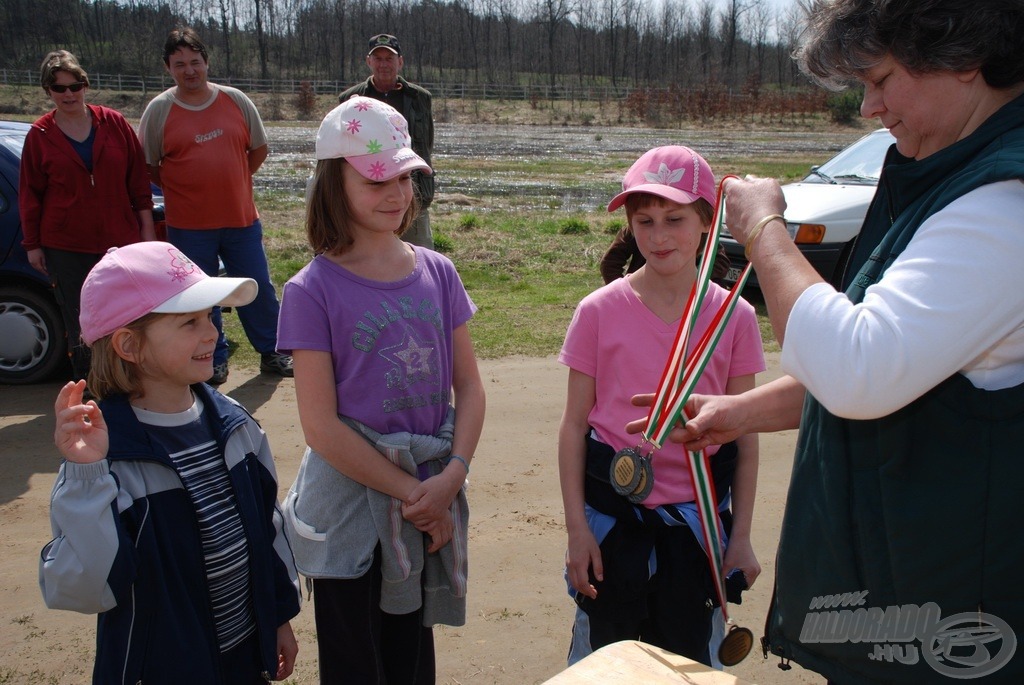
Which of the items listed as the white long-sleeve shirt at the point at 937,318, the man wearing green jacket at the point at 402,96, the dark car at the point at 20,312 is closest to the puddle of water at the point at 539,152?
the man wearing green jacket at the point at 402,96

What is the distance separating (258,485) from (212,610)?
1.09 ft

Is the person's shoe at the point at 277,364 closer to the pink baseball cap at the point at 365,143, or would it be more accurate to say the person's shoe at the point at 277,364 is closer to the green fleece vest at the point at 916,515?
the pink baseball cap at the point at 365,143

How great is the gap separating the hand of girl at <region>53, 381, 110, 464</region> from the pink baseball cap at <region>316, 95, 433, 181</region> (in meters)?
0.95

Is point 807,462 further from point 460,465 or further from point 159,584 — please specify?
point 159,584

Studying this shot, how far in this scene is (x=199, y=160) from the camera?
608 centimetres

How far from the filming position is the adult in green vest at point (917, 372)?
1.45 m

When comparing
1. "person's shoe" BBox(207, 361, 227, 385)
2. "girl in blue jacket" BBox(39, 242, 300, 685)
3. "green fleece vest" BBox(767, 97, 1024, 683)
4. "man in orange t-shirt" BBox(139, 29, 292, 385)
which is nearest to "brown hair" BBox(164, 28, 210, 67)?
"man in orange t-shirt" BBox(139, 29, 292, 385)

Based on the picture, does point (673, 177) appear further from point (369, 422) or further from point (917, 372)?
point (917, 372)

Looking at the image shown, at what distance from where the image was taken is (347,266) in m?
2.59

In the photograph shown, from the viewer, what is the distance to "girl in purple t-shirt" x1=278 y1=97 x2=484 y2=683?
2486 mm

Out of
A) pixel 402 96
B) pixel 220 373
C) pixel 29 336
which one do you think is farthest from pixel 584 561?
pixel 402 96

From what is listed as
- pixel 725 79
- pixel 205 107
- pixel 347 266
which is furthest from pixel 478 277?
pixel 725 79

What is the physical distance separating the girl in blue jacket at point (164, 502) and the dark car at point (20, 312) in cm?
450

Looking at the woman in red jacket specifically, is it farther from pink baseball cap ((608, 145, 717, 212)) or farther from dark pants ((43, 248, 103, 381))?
pink baseball cap ((608, 145, 717, 212))
